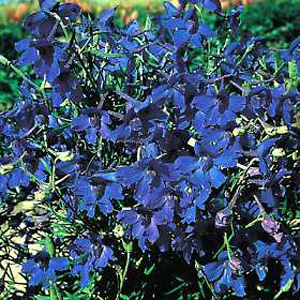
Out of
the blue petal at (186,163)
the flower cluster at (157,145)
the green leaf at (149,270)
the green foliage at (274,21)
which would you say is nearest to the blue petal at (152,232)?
the flower cluster at (157,145)

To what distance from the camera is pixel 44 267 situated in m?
1.75

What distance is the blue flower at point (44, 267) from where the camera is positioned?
173 cm

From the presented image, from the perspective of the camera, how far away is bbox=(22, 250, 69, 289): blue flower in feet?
5.66

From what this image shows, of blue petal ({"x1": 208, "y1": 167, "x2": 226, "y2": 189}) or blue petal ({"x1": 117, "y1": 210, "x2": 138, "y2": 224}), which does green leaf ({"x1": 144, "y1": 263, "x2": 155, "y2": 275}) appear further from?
blue petal ({"x1": 208, "y1": 167, "x2": 226, "y2": 189})

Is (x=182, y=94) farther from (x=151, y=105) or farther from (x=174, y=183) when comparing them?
(x=174, y=183)

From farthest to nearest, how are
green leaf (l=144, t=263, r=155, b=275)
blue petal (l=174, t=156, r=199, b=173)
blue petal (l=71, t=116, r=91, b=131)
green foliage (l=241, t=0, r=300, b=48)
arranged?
1. green foliage (l=241, t=0, r=300, b=48)
2. green leaf (l=144, t=263, r=155, b=275)
3. blue petal (l=71, t=116, r=91, b=131)
4. blue petal (l=174, t=156, r=199, b=173)

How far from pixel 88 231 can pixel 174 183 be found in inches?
14.9

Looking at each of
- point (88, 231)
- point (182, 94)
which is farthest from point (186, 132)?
point (88, 231)

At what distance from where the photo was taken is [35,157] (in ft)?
5.95

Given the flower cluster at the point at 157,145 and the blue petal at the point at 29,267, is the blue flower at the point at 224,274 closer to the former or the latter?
the flower cluster at the point at 157,145

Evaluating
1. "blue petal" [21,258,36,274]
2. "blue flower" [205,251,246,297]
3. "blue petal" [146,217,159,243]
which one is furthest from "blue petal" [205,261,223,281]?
"blue petal" [21,258,36,274]

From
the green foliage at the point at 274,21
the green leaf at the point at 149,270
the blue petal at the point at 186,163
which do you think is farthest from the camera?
the green foliage at the point at 274,21

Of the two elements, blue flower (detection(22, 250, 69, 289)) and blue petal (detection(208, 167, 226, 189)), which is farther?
blue flower (detection(22, 250, 69, 289))

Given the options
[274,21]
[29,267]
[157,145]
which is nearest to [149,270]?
[29,267]
